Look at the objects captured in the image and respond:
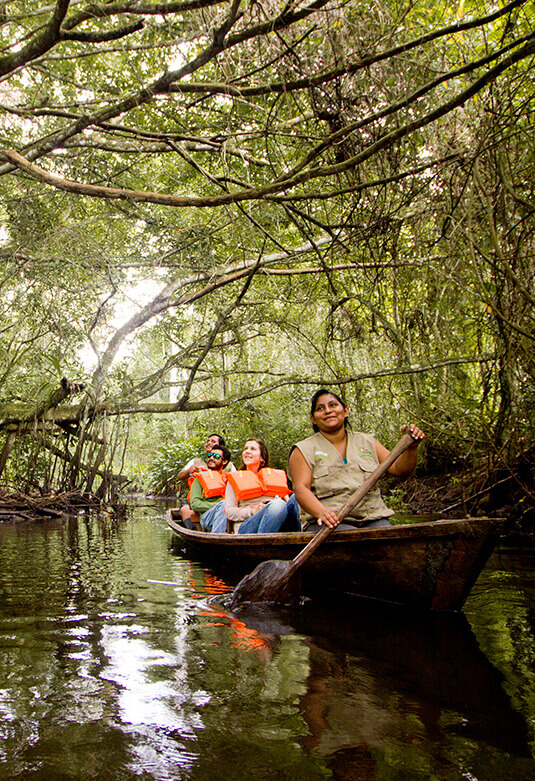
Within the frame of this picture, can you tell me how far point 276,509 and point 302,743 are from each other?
3.18m

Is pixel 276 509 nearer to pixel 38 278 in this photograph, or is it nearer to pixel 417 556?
pixel 417 556

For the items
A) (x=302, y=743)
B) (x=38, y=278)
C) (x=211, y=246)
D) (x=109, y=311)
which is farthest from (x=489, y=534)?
(x=109, y=311)

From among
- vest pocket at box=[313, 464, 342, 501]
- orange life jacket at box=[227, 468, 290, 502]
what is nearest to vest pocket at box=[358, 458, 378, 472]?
vest pocket at box=[313, 464, 342, 501]

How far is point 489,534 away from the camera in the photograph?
318 centimetres

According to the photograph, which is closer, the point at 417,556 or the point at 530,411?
the point at 417,556

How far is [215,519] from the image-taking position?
6.21 m

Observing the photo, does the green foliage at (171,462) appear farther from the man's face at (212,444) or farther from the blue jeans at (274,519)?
the blue jeans at (274,519)

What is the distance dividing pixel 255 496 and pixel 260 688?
3.24 metres

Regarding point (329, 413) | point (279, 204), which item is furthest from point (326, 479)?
point (279, 204)

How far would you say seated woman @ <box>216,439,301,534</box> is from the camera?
515cm

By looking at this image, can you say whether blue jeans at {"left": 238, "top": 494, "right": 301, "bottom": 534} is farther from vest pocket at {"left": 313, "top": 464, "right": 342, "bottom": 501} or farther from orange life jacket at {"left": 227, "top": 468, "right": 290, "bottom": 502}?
vest pocket at {"left": 313, "top": 464, "right": 342, "bottom": 501}

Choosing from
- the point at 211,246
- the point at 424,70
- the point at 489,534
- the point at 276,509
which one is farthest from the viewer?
the point at 211,246

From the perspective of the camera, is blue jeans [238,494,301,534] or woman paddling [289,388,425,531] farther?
blue jeans [238,494,301,534]

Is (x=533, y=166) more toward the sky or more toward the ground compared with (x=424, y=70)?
more toward the ground
